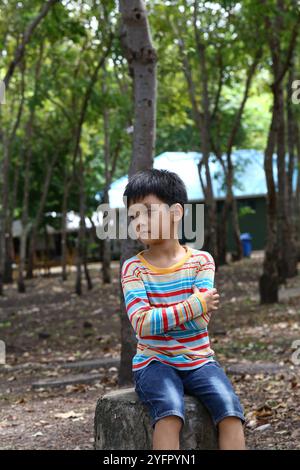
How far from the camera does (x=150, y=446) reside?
4.32m

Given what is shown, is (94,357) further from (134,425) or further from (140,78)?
Result: (134,425)

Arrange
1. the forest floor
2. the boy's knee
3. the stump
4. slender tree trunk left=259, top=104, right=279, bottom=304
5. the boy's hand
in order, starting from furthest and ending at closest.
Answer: slender tree trunk left=259, top=104, right=279, bottom=304
the forest floor
the stump
the boy's hand
the boy's knee

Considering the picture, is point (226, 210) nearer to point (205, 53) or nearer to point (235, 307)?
point (205, 53)

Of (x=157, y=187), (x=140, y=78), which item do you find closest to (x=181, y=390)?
(x=157, y=187)

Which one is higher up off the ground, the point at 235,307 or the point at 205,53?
the point at 205,53

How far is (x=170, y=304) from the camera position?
166 inches

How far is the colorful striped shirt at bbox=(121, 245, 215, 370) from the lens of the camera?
4.16m

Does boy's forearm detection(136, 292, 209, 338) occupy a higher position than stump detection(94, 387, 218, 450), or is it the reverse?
boy's forearm detection(136, 292, 209, 338)

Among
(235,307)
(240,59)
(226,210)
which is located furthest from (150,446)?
(226,210)

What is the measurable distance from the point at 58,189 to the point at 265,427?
35431mm

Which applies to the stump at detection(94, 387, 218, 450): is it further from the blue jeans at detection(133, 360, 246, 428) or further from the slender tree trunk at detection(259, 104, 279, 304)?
the slender tree trunk at detection(259, 104, 279, 304)

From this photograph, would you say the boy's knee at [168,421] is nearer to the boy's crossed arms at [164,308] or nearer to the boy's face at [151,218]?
the boy's crossed arms at [164,308]

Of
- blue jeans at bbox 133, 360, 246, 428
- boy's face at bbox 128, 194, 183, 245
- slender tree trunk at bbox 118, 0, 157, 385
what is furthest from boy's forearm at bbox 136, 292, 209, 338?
slender tree trunk at bbox 118, 0, 157, 385

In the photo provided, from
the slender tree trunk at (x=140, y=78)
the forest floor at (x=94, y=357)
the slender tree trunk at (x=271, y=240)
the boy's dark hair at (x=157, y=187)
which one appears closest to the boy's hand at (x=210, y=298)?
the boy's dark hair at (x=157, y=187)
